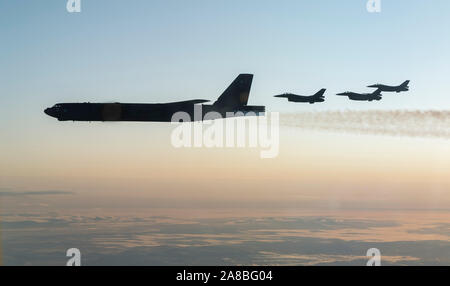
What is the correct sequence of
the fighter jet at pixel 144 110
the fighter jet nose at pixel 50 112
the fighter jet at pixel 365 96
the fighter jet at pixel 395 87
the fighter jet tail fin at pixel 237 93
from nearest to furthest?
the fighter jet at pixel 144 110 < the fighter jet tail fin at pixel 237 93 < the fighter jet nose at pixel 50 112 < the fighter jet at pixel 365 96 < the fighter jet at pixel 395 87

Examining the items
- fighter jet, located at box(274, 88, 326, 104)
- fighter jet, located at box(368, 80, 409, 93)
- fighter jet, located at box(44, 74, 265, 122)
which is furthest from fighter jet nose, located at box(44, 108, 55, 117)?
fighter jet, located at box(368, 80, 409, 93)

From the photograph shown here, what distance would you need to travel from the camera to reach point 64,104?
316ft

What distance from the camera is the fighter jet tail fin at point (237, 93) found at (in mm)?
95625

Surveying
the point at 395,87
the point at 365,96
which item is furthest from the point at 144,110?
the point at 395,87

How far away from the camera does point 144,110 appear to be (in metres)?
94.5

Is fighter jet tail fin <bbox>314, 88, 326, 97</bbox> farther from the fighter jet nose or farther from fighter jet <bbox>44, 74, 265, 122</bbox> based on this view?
the fighter jet nose

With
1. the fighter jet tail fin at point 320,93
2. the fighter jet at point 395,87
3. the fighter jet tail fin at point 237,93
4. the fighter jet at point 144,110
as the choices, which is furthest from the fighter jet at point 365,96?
the fighter jet at point 144,110

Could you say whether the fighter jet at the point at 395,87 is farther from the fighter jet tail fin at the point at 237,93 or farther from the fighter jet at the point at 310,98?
the fighter jet tail fin at the point at 237,93

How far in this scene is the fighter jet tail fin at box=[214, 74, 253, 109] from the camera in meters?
95.6
